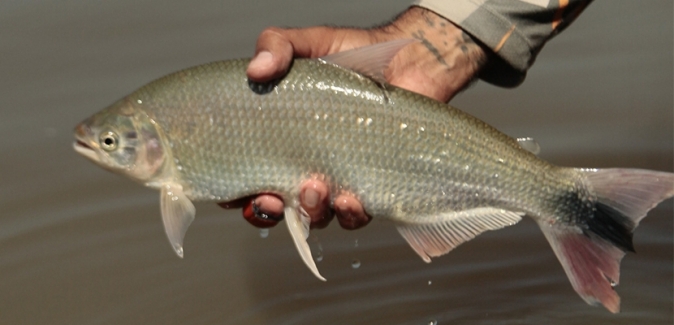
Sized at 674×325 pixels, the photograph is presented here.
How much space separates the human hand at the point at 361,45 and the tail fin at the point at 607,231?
78cm

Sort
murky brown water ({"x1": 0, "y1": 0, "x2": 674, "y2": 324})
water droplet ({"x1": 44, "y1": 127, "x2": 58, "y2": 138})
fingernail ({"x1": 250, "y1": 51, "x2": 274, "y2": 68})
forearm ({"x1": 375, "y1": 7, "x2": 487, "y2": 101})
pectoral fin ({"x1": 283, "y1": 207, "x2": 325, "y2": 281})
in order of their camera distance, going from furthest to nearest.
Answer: water droplet ({"x1": 44, "y1": 127, "x2": 58, "y2": 138})
murky brown water ({"x1": 0, "y1": 0, "x2": 674, "y2": 324})
forearm ({"x1": 375, "y1": 7, "x2": 487, "y2": 101})
pectoral fin ({"x1": 283, "y1": 207, "x2": 325, "y2": 281})
fingernail ({"x1": 250, "y1": 51, "x2": 274, "y2": 68})

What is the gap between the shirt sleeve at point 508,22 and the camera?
3.88 metres

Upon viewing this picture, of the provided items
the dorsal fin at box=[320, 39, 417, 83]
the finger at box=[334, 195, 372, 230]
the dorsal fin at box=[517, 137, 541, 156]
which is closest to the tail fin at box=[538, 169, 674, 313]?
the dorsal fin at box=[517, 137, 541, 156]

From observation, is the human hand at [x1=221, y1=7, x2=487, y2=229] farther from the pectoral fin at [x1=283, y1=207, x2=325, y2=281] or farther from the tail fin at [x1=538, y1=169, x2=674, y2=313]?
the tail fin at [x1=538, y1=169, x2=674, y2=313]

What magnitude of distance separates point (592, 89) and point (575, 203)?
255cm

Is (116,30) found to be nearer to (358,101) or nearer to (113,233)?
(113,233)

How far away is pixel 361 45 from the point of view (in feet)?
11.7

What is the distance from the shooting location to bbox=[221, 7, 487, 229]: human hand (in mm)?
2955

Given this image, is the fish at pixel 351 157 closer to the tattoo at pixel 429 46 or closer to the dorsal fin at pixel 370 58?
the dorsal fin at pixel 370 58

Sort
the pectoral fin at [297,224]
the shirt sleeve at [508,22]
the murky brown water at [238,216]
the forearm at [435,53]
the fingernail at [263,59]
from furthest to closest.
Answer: the murky brown water at [238,216] < the shirt sleeve at [508,22] < the forearm at [435,53] < the pectoral fin at [297,224] < the fingernail at [263,59]

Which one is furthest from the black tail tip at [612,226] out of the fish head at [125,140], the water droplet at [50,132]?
the water droplet at [50,132]

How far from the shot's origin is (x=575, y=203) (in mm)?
3070

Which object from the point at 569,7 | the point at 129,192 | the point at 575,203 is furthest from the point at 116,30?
the point at 575,203

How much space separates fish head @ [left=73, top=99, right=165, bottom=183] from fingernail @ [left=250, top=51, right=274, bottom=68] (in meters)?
0.43
